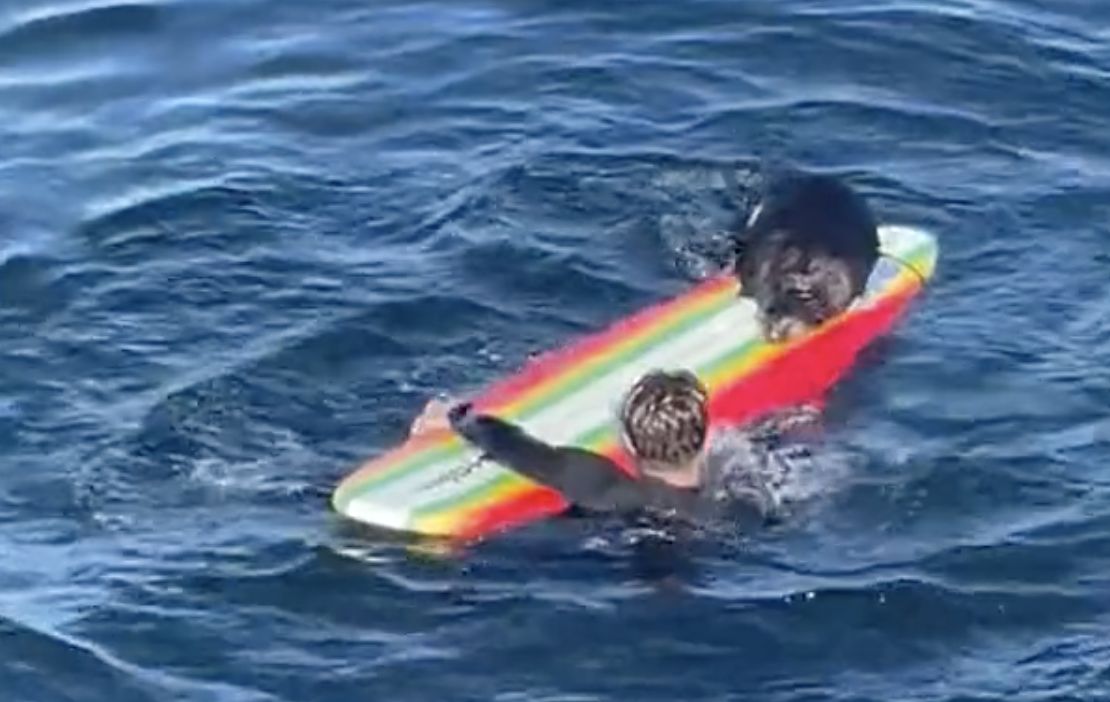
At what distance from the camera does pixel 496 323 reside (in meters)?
12.6

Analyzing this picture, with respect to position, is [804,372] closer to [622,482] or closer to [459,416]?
[622,482]

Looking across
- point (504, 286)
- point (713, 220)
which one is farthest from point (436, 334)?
point (713, 220)

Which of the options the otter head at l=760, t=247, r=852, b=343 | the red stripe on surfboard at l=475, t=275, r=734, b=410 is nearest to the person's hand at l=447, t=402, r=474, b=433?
the red stripe on surfboard at l=475, t=275, r=734, b=410

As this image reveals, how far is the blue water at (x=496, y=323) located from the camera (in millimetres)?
10469

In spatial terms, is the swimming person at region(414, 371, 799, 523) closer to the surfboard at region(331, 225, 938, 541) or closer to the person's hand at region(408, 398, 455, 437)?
the surfboard at region(331, 225, 938, 541)

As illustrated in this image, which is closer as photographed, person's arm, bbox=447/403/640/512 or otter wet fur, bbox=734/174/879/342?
person's arm, bbox=447/403/640/512

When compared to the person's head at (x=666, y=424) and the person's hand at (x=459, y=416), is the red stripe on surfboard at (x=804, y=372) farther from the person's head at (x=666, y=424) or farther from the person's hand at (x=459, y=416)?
the person's hand at (x=459, y=416)

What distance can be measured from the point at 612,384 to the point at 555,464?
77 centimetres

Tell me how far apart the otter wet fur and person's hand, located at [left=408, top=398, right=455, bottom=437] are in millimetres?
1390

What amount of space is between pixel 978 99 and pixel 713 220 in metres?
1.87

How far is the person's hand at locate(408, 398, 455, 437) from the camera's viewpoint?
11.5 m

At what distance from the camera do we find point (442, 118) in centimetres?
1464

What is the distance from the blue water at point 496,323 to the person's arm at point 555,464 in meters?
0.16

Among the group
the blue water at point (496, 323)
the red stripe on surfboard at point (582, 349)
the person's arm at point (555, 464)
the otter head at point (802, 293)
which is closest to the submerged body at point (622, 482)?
the person's arm at point (555, 464)
